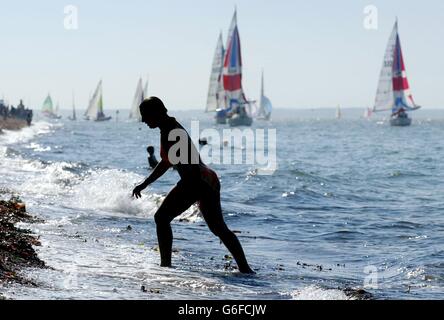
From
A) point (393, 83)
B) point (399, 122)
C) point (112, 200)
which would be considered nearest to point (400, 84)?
point (393, 83)

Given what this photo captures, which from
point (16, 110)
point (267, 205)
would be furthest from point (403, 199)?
point (16, 110)

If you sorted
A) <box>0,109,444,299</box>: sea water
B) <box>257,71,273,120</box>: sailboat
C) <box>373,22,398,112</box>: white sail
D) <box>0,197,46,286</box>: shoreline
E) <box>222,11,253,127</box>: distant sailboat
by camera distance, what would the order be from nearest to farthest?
1. <box>0,197,46,286</box>: shoreline
2. <box>0,109,444,299</box>: sea water
3. <box>222,11,253,127</box>: distant sailboat
4. <box>373,22,398,112</box>: white sail
5. <box>257,71,273,120</box>: sailboat

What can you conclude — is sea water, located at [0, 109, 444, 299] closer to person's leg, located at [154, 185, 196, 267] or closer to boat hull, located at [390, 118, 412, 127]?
person's leg, located at [154, 185, 196, 267]

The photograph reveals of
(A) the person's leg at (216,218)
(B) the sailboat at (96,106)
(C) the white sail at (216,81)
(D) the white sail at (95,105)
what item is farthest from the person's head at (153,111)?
(D) the white sail at (95,105)

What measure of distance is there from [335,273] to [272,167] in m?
28.3

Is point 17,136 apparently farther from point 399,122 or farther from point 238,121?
point 399,122

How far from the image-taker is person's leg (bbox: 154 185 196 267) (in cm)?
891

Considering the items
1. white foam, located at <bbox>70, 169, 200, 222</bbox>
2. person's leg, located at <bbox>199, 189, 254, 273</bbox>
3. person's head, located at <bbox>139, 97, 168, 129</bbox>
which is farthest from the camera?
white foam, located at <bbox>70, 169, 200, 222</bbox>

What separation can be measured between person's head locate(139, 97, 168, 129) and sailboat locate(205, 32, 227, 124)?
93.6 meters

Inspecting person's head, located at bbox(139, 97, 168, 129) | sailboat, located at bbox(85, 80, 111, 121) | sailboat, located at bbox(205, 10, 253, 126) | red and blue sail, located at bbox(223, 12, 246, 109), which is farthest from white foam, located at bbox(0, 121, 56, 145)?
sailboat, located at bbox(85, 80, 111, 121)

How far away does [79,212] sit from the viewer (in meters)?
15.6

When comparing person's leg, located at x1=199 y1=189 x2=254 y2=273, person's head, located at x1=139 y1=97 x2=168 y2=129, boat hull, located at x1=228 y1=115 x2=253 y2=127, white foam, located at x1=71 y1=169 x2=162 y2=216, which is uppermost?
person's head, located at x1=139 y1=97 x2=168 y2=129

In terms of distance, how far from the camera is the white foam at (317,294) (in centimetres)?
777

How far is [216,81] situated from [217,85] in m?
0.68
